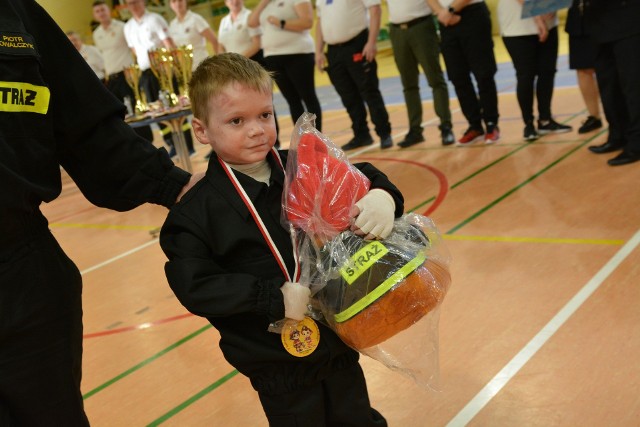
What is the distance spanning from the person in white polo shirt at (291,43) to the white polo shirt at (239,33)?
36 cm

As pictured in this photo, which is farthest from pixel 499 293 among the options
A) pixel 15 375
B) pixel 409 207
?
pixel 15 375

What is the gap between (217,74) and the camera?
1.62m

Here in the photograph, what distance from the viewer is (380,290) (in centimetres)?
149

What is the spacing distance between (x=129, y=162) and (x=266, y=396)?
0.67 m

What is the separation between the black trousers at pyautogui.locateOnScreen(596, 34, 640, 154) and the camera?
439cm

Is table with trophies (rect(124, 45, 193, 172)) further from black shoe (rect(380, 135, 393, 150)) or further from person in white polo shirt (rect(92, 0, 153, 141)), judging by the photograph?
person in white polo shirt (rect(92, 0, 153, 141))

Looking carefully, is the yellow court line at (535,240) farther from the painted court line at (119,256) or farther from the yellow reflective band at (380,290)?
the painted court line at (119,256)

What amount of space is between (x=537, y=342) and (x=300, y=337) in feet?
4.39

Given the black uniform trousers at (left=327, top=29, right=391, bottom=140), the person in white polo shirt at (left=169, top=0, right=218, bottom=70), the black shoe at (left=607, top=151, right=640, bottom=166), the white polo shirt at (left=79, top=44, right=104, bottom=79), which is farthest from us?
the white polo shirt at (left=79, top=44, right=104, bottom=79)

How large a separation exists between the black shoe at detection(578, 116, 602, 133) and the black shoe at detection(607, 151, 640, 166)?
1117 millimetres

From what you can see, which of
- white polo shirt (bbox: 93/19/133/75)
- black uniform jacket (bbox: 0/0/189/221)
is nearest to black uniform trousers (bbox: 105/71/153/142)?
white polo shirt (bbox: 93/19/133/75)

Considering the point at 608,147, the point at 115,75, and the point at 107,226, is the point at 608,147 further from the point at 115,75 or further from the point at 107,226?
the point at 115,75

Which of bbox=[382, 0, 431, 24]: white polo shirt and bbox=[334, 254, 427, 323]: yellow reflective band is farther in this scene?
bbox=[382, 0, 431, 24]: white polo shirt

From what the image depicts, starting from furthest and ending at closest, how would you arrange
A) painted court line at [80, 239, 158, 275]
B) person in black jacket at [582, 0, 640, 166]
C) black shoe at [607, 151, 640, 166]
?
painted court line at [80, 239, 158, 275], black shoe at [607, 151, 640, 166], person in black jacket at [582, 0, 640, 166]
